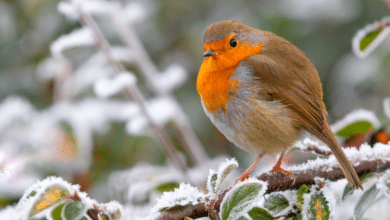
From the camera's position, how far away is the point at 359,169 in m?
1.20

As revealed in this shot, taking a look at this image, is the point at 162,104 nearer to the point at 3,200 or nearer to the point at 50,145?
the point at 50,145

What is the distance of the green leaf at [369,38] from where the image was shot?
1368mm

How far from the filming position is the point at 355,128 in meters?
1.38

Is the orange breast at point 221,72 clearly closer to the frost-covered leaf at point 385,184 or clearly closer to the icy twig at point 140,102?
the icy twig at point 140,102

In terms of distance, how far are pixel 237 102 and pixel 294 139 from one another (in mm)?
256

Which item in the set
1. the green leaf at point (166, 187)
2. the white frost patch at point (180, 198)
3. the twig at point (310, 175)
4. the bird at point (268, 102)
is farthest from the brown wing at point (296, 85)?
the white frost patch at point (180, 198)

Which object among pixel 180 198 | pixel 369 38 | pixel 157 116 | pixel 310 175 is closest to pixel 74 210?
pixel 180 198

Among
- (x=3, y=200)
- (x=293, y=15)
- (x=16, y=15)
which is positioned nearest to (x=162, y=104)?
(x=3, y=200)

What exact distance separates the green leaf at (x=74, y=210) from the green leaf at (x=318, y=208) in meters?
A: 0.55

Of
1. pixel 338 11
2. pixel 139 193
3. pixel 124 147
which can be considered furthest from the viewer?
pixel 338 11

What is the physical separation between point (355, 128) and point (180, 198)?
766 millimetres

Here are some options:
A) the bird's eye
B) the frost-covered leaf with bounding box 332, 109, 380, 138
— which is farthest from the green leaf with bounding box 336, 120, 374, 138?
the bird's eye

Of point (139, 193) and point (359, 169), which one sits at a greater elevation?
point (139, 193)

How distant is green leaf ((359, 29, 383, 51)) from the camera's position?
4.49ft
